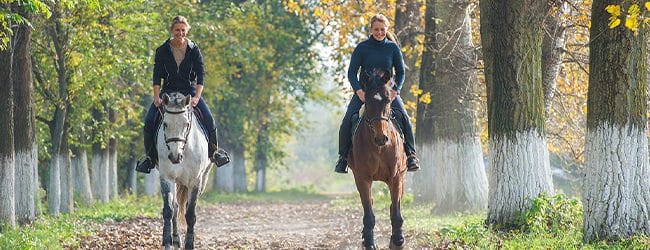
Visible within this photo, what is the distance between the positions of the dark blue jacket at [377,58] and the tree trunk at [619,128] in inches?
98.2

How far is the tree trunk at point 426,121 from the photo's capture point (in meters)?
22.9

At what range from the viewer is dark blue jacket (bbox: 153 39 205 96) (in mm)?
13555

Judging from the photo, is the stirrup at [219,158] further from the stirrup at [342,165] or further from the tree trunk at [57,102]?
the tree trunk at [57,102]

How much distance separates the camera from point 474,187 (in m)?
22.2

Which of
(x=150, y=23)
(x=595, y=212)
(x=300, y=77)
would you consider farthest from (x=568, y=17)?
(x=300, y=77)

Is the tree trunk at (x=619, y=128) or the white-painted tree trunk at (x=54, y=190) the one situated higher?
the tree trunk at (x=619, y=128)

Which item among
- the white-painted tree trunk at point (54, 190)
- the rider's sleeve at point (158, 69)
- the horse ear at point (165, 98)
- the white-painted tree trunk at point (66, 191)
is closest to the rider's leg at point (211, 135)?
the rider's sleeve at point (158, 69)

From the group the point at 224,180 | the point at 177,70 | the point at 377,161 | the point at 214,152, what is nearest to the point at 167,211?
the point at 214,152

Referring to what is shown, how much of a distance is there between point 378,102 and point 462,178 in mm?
10845

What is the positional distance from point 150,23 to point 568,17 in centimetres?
1219

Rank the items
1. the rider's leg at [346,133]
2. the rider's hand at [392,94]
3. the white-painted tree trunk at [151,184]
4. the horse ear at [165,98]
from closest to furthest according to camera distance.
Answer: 1. the rider's hand at [392,94]
2. the horse ear at [165,98]
3. the rider's leg at [346,133]
4. the white-painted tree trunk at [151,184]

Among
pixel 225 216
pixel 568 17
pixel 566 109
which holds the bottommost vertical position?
pixel 225 216

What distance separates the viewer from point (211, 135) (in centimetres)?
1426

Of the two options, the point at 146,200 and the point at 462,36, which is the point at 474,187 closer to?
the point at 462,36
